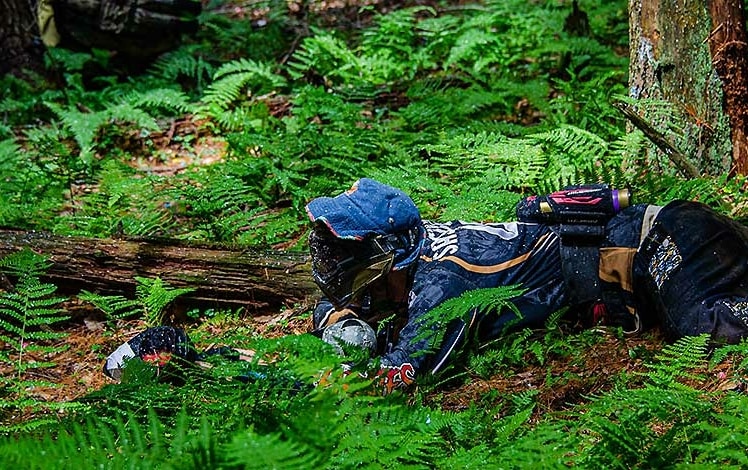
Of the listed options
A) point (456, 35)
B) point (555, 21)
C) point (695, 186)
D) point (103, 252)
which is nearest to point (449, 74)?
point (456, 35)

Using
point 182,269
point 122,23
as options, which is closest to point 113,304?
point 182,269

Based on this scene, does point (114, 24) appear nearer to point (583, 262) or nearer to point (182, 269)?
point (182, 269)

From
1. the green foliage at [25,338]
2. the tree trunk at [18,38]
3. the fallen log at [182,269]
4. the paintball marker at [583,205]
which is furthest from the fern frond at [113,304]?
the tree trunk at [18,38]

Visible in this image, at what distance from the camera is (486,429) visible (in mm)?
2943

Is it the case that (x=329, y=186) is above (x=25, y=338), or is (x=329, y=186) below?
above

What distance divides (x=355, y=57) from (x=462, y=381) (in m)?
5.22

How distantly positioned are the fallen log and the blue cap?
1.03 meters

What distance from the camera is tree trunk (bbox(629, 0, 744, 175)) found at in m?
5.05

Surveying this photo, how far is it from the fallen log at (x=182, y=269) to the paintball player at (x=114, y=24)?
5066 millimetres

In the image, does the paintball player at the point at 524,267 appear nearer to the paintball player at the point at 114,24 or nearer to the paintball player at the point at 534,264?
the paintball player at the point at 534,264

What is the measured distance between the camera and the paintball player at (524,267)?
12.2 ft

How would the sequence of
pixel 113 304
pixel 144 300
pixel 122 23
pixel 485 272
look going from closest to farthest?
pixel 485 272 → pixel 144 300 → pixel 113 304 → pixel 122 23

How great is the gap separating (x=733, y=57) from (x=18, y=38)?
774 cm

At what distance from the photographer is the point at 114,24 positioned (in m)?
9.49
